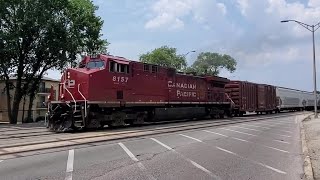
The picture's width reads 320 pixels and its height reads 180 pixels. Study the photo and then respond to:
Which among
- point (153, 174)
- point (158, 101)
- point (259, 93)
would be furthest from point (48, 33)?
point (153, 174)

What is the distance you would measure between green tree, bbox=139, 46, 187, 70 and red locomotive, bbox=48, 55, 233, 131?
4883cm

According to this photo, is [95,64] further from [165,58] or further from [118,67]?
[165,58]

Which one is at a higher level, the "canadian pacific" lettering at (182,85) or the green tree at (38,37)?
the green tree at (38,37)

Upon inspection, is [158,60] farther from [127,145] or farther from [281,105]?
[127,145]

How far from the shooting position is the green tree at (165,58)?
8262 cm

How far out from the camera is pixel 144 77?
26844 mm

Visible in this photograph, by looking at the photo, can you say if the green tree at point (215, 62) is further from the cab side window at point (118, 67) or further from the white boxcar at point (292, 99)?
the cab side window at point (118, 67)

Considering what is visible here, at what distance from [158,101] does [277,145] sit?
1277 centimetres

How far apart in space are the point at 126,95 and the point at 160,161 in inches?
522

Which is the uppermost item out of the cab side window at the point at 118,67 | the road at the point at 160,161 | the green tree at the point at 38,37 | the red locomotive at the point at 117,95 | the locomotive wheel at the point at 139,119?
the green tree at the point at 38,37

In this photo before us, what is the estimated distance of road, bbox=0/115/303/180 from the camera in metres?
9.92

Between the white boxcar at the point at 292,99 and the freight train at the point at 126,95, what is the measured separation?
23.7 metres

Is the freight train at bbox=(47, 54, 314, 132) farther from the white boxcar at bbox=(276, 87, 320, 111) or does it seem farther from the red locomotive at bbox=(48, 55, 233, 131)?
the white boxcar at bbox=(276, 87, 320, 111)

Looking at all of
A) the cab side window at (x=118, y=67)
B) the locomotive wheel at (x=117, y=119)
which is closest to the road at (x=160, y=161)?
the locomotive wheel at (x=117, y=119)
